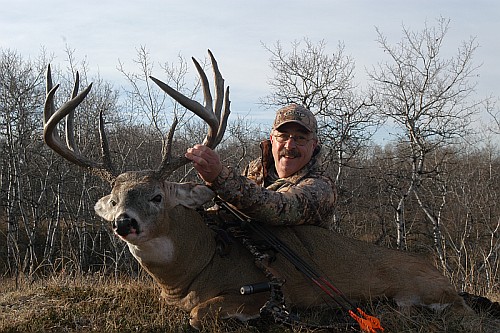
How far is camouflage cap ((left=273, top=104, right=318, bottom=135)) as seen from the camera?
17.0ft

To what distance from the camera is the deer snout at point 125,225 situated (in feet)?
13.0

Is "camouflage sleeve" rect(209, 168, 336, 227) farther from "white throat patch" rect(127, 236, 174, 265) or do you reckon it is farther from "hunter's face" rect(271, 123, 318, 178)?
"white throat patch" rect(127, 236, 174, 265)

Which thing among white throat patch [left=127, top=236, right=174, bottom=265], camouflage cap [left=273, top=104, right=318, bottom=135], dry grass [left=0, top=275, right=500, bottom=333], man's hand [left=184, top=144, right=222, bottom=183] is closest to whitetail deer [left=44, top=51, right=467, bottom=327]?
white throat patch [left=127, top=236, right=174, bottom=265]

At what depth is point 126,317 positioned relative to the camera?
4.46 metres

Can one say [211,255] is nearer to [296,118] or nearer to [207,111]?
[207,111]

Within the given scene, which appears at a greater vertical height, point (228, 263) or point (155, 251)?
point (155, 251)

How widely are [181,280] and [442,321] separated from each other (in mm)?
2067

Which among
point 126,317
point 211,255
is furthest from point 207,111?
point 126,317

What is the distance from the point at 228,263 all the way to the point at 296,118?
1.50 m

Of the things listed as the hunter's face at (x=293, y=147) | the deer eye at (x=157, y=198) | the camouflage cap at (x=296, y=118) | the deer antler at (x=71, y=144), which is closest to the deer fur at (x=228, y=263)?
the deer eye at (x=157, y=198)

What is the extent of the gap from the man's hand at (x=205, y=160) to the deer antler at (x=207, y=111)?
320mm

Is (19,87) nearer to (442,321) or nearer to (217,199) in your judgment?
(217,199)

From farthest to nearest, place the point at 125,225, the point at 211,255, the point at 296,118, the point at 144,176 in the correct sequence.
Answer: the point at 296,118 → the point at 211,255 → the point at 144,176 → the point at 125,225

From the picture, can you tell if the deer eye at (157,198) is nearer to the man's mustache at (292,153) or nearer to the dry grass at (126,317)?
the dry grass at (126,317)
